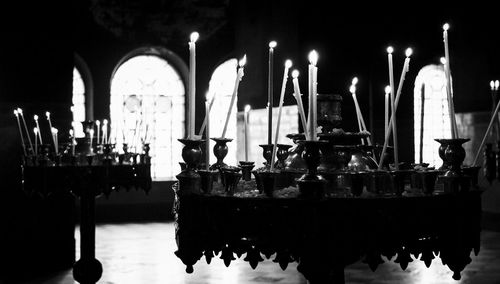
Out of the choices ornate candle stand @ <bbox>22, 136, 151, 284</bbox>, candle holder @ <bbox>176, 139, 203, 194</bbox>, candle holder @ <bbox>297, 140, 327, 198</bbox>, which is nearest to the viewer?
candle holder @ <bbox>297, 140, 327, 198</bbox>

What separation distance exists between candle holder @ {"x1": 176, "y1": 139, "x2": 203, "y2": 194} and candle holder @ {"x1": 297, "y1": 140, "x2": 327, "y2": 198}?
368 millimetres

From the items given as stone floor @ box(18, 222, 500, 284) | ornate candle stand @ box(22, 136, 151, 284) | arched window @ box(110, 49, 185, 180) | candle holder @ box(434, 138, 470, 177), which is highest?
arched window @ box(110, 49, 185, 180)

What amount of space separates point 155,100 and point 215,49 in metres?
1.49

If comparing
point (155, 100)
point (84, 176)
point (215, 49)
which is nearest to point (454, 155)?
point (84, 176)

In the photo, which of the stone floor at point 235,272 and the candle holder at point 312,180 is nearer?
the candle holder at point 312,180

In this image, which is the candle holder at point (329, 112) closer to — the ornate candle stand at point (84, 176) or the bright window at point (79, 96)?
the ornate candle stand at point (84, 176)

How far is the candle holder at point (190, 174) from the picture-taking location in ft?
7.73

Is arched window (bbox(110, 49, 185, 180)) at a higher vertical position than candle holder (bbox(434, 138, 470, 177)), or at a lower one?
higher

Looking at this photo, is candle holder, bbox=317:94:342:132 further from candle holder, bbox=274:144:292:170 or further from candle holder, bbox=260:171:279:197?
candle holder, bbox=260:171:279:197

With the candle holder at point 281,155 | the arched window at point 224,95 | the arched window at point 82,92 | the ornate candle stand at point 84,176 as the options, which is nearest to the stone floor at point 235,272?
the ornate candle stand at point 84,176

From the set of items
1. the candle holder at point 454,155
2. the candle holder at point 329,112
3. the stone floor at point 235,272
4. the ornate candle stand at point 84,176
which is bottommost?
the stone floor at point 235,272

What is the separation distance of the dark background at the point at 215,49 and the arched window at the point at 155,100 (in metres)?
0.41

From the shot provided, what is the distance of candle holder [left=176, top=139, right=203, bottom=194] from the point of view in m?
2.36

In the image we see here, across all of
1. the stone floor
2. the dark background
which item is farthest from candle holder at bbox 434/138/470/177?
the dark background
